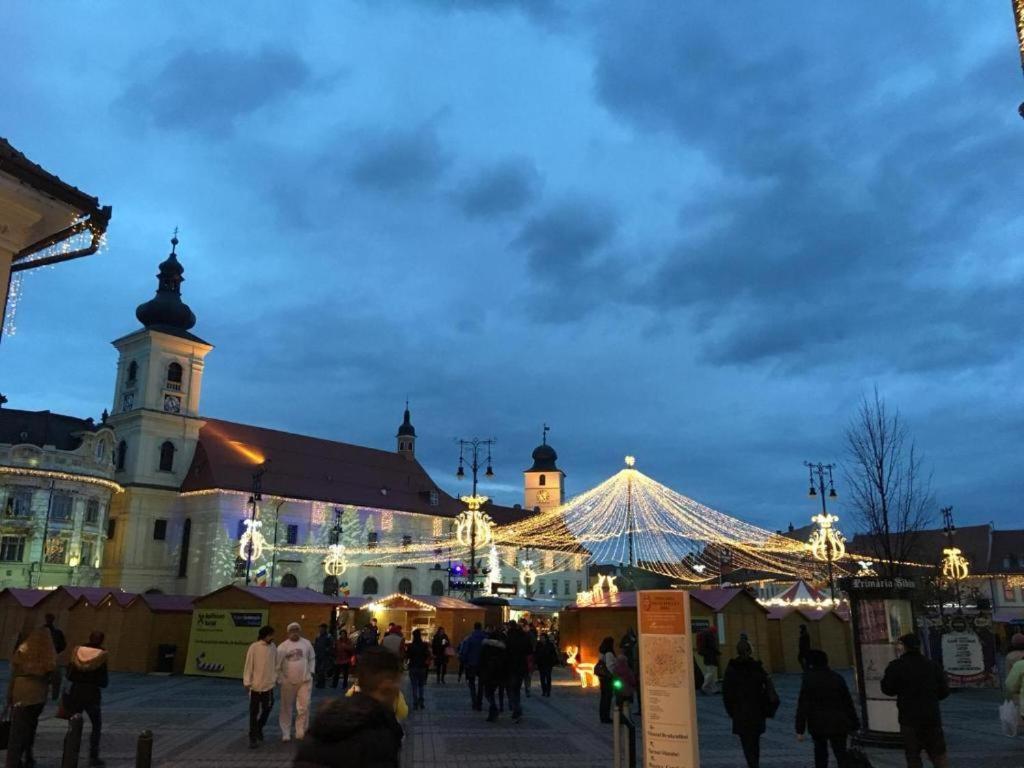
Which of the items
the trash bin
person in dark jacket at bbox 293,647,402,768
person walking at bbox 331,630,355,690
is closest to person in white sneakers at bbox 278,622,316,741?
person walking at bbox 331,630,355,690

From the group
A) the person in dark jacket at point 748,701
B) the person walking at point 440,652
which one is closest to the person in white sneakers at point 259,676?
the person in dark jacket at point 748,701

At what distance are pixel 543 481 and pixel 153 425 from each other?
5553 centimetres

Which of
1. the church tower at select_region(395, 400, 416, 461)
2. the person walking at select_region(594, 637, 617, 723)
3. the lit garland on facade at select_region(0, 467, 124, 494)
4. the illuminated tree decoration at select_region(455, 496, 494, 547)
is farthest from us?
the church tower at select_region(395, 400, 416, 461)

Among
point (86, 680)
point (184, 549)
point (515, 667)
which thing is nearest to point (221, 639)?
point (515, 667)

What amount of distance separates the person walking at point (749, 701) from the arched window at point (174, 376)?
6328 centimetres

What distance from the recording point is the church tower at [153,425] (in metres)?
60.8

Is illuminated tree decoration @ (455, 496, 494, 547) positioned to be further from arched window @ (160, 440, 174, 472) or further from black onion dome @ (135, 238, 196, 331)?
black onion dome @ (135, 238, 196, 331)

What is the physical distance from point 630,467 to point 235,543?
126ft

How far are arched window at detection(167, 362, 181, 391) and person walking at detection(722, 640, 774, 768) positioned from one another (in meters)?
63.3

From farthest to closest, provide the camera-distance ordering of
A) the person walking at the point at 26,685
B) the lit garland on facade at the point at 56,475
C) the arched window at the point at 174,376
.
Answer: the arched window at the point at 174,376 → the lit garland on facade at the point at 56,475 → the person walking at the point at 26,685

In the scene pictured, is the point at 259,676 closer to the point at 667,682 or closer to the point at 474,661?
the point at 474,661

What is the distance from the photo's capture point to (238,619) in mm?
23109

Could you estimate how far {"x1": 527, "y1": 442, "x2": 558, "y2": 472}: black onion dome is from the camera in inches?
4259

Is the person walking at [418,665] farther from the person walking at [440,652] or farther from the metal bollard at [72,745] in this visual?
the metal bollard at [72,745]
